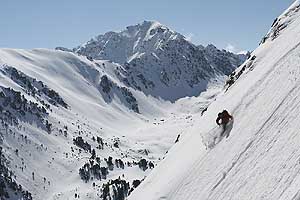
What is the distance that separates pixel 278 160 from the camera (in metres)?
21.8

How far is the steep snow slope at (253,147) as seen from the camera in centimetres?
2156

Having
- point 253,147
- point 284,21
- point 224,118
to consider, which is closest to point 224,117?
point 224,118

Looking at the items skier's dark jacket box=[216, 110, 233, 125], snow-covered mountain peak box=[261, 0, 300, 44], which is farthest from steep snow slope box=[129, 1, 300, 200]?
snow-covered mountain peak box=[261, 0, 300, 44]

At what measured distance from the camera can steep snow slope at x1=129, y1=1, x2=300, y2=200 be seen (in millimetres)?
21562

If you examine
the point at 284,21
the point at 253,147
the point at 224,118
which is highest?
the point at 284,21

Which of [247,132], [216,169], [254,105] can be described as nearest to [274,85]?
[254,105]

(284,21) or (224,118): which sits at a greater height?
(284,21)

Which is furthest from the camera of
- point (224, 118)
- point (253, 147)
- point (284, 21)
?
point (284, 21)

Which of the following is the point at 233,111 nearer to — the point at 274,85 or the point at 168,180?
the point at 274,85

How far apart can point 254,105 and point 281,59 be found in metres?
4.47

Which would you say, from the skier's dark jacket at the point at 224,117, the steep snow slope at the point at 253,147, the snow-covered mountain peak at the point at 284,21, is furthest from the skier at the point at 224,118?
the snow-covered mountain peak at the point at 284,21

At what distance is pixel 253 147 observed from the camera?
81.6 feet

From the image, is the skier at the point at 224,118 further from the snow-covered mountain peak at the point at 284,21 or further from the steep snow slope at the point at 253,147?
the snow-covered mountain peak at the point at 284,21

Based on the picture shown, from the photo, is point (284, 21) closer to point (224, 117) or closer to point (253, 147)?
point (224, 117)
